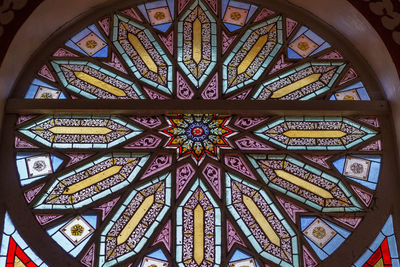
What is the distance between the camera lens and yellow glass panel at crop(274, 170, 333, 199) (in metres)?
7.13

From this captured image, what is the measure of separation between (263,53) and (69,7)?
204 cm

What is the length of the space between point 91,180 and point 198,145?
3.56 feet

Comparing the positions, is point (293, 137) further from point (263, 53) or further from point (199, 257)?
point (199, 257)

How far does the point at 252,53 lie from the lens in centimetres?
794

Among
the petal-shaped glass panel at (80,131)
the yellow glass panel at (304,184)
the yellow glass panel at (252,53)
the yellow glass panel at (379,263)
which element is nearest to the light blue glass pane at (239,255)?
the yellow glass panel at (304,184)

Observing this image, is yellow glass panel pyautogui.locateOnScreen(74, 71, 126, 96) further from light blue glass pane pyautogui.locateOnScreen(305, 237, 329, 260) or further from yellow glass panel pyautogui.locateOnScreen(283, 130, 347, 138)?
light blue glass pane pyautogui.locateOnScreen(305, 237, 329, 260)

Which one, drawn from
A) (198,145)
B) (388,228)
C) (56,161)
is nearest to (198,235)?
(198,145)

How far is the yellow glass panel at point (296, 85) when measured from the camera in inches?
303

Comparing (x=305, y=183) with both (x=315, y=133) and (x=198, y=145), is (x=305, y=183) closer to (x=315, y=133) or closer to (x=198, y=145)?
(x=315, y=133)

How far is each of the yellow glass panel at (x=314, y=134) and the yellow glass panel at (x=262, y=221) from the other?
2.77ft

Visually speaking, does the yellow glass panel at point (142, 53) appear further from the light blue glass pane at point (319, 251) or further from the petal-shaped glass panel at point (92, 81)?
the light blue glass pane at point (319, 251)

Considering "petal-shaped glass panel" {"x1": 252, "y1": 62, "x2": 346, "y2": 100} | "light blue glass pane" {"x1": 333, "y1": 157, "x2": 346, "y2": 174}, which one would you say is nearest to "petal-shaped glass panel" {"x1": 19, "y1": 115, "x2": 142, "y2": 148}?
"petal-shaped glass panel" {"x1": 252, "y1": 62, "x2": 346, "y2": 100}

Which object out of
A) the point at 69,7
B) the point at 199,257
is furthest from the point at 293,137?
the point at 69,7

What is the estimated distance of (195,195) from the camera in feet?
23.4
